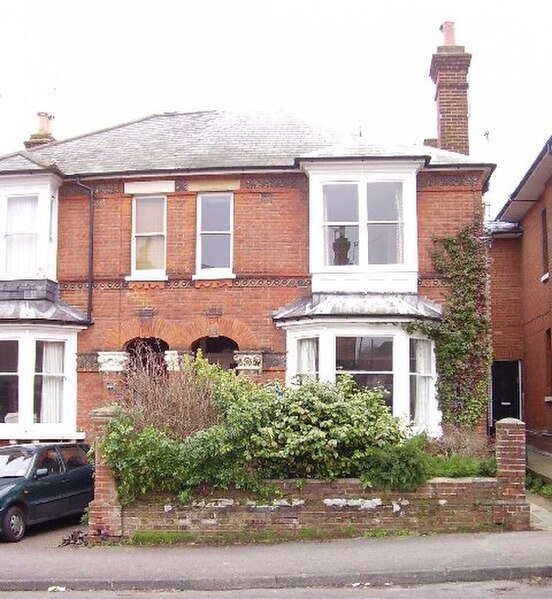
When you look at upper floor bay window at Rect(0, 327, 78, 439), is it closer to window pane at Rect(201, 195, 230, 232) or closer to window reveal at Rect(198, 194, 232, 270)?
window reveal at Rect(198, 194, 232, 270)

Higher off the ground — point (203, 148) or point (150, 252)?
point (203, 148)

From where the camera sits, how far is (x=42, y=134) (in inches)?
942

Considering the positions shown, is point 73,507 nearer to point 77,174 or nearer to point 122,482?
point 122,482

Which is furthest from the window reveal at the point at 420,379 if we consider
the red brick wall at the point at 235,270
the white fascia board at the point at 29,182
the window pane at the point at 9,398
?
the white fascia board at the point at 29,182

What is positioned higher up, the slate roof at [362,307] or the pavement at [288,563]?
the slate roof at [362,307]

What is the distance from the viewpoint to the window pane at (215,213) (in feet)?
61.7

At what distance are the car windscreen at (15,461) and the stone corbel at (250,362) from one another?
5315mm

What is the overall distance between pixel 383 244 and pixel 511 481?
7440mm

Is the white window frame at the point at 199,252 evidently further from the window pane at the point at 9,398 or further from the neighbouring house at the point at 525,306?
the neighbouring house at the point at 525,306

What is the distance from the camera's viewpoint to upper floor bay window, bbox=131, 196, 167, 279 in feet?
61.8

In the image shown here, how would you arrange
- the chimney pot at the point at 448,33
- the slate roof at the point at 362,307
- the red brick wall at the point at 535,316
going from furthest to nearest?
1. the red brick wall at the point at 535,316
2. the chimney pot at the point at 448,33
3. the slate roof at the point at 362,307

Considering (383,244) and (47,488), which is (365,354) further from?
(47,488)

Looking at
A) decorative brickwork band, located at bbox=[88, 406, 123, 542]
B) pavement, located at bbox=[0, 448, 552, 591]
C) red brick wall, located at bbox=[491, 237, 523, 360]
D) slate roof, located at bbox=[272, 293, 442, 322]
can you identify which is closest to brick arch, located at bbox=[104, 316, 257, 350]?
slate roof, located at bbox=[272, 293, 442, 322]

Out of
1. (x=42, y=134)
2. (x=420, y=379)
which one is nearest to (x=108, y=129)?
(x=42, y=134)
